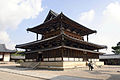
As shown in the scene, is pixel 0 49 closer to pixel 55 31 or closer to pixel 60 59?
pixel 55 31

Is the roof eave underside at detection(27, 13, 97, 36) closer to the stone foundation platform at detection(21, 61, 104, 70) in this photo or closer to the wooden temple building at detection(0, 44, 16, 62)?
the stone foundation platform at detection(21, 61, 104, 70)

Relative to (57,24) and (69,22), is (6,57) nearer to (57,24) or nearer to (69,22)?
(57,24)

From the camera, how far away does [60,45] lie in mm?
22766

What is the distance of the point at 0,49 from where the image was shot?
144 ft

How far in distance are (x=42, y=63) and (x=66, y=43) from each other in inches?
235

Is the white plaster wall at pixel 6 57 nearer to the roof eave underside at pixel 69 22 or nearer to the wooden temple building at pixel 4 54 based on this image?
the wooden temple building at pixel 4 54

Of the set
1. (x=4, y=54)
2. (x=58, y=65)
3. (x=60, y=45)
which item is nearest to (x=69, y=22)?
(x=60, y=45)

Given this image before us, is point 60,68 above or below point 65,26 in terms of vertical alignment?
below

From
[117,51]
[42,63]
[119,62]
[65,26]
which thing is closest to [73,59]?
[42,63]

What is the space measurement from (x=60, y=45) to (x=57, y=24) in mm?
5765

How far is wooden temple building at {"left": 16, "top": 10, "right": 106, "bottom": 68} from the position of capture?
72.3 ft

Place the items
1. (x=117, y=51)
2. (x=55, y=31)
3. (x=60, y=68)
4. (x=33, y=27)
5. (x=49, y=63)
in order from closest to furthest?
1. (x=60, y=68)
2. (x=49, y=63)
3. (x=55, y=31)
4. (x=33, y=27)
5. (x=117, y=51)

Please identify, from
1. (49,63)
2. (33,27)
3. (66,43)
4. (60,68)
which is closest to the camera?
(60,68)

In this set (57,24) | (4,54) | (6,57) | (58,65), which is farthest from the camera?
(6,57)
